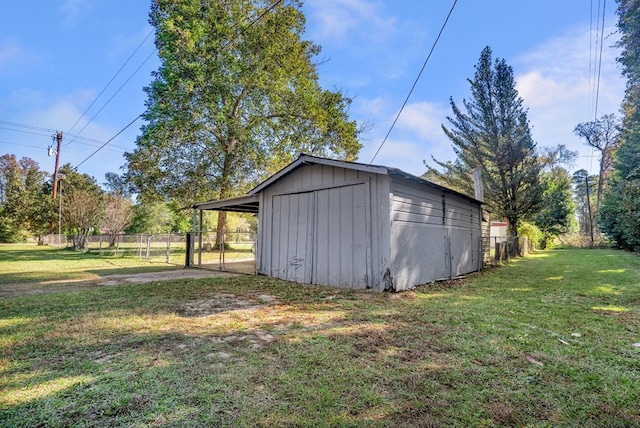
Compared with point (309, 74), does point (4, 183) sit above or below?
below

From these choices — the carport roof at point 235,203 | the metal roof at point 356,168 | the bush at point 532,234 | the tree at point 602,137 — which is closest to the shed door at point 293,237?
the metal roof at point 356,168

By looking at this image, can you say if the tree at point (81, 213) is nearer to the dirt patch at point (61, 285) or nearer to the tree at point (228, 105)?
the tree at point (228, 105)

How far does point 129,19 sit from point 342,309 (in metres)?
13.9

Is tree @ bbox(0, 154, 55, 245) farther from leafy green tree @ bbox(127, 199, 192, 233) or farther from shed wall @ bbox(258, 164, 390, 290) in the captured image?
shed wall @ bbox(258, 164, 390, 290)

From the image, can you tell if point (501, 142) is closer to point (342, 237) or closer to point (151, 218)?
point (342, 237)

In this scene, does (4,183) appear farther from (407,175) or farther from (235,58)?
(407,175)

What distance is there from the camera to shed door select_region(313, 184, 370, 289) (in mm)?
6316

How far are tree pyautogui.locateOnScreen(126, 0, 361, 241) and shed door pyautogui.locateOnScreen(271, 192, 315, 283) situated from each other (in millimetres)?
9301

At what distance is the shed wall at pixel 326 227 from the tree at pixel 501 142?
48.4 ft

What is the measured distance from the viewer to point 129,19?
1190 centimetres

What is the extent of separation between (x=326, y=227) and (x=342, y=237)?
51 cm

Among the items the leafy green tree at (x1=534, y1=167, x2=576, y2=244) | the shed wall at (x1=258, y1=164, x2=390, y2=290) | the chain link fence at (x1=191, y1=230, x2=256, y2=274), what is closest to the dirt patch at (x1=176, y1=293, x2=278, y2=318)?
the shed wall at (x1=258, y1=164, x2=390, y2=290)

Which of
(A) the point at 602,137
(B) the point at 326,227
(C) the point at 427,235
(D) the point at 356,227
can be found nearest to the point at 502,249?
(C) the point at 427,235

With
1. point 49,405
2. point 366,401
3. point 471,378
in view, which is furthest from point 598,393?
point 49,405
